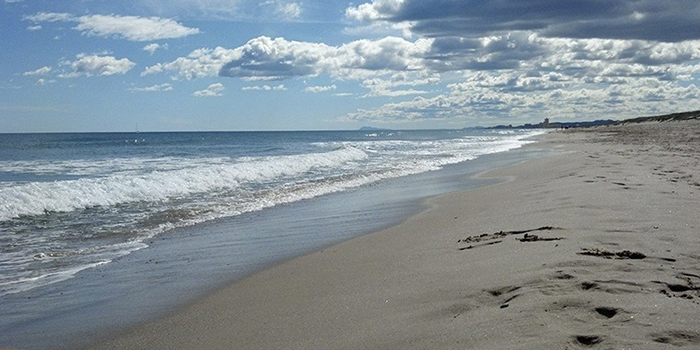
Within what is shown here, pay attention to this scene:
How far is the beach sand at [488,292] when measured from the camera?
12.2 feet

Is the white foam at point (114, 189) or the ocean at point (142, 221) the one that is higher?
the white foam at point (114, 189)

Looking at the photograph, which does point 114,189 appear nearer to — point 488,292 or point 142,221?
point 142,221

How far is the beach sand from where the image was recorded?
3.71 m

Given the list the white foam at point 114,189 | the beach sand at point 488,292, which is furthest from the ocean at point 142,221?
the beach sand at point 488,292

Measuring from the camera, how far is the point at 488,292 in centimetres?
466

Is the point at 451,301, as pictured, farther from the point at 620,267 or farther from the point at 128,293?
the point at 128,293

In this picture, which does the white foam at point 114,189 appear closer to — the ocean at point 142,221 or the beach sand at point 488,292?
the ocean at point 142,221

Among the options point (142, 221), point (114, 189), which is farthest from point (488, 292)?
point (114, 189)

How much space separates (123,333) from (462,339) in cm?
285

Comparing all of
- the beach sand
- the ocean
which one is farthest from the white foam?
the beach sand

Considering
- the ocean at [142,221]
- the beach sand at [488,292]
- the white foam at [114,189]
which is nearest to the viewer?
the beach sand at [488,292]

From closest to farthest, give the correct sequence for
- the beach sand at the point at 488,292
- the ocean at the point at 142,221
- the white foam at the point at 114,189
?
the beach sand at the point at 488,292, the ocean at the point at 142,221, the white foam at the point at 114,189

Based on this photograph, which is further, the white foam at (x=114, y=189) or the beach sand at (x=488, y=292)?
the white foam at (x=114, y=189)

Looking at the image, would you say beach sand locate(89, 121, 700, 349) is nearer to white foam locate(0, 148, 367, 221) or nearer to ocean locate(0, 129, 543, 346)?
ocean locate(0, 129, 543, 346)
